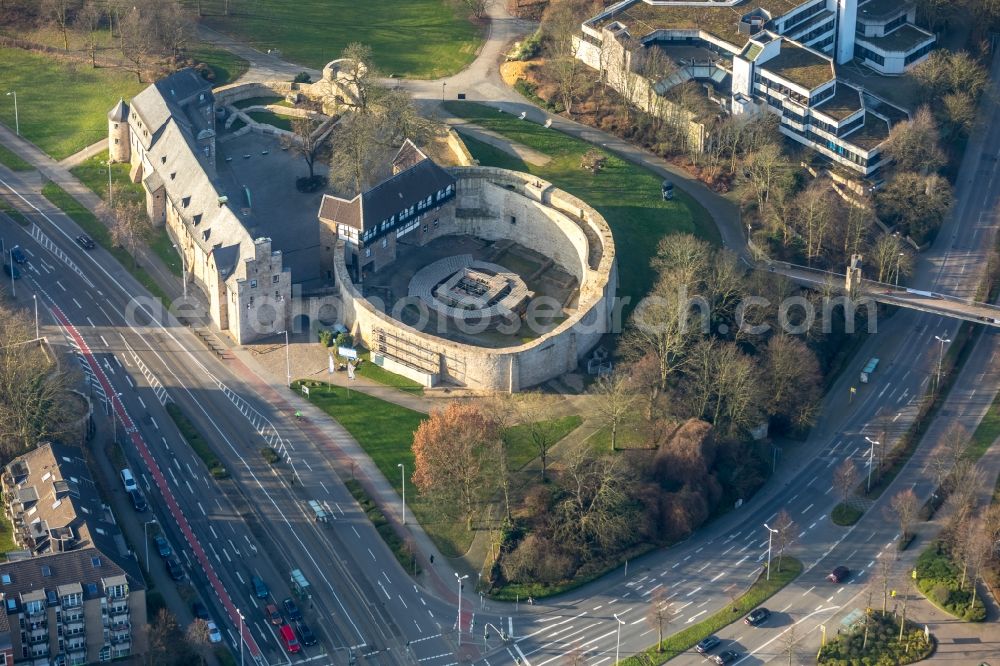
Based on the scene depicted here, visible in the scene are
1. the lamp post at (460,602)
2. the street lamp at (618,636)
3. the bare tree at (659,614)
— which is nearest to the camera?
the street lamp at (618,636)

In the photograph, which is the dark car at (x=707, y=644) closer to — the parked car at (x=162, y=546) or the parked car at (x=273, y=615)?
the parked car at (x=273, y=615)

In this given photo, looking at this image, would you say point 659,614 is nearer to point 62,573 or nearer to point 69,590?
point 69,590

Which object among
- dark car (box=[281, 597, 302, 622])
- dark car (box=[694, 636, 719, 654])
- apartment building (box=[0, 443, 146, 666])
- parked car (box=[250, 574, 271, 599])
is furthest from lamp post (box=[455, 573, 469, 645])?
apartment building (box=[0, 443, 146, 666])

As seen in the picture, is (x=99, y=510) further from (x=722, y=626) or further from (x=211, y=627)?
(x=722, y=626)

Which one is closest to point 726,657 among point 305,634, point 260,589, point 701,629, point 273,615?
point 701,629

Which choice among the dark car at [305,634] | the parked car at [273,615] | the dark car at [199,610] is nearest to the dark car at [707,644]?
the dark car at [305,634]

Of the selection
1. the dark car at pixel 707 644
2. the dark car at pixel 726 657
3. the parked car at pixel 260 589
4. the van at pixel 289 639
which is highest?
the parked car at pixel 260 589
